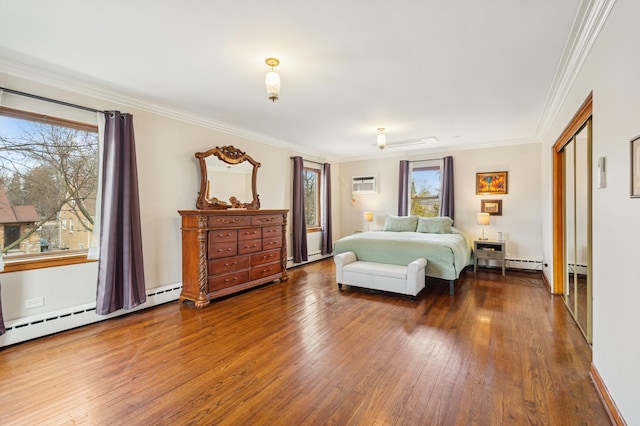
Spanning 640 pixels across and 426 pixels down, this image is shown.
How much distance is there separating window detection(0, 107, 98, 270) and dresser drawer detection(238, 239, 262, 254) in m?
1.72

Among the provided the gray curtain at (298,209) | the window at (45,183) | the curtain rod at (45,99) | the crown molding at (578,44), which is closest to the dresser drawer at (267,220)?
the gray curtain at (298,209)

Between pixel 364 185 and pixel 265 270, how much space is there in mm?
3634

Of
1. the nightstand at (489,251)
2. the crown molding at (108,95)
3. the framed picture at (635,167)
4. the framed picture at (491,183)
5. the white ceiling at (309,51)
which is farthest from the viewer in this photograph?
the framed picture at (491,183)

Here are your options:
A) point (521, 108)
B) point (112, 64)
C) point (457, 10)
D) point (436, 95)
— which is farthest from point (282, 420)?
point (521, 108)

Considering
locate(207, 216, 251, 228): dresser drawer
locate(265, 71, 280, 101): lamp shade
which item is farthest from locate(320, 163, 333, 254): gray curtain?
locate(265, 71, 280, 101): lamp shade

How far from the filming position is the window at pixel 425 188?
247 inches

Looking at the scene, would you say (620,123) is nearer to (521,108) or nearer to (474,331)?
(474,331)

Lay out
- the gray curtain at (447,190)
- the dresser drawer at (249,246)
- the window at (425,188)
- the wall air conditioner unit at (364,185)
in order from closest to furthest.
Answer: the dresser drawer at (249,246), the gray curtain at (447,190), the window at (425,188), the wall air conditioner unit at (364,185)

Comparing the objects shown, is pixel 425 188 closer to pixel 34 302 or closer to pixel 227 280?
pixel 227 280

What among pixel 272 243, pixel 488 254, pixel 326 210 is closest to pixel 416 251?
pixel 488 254

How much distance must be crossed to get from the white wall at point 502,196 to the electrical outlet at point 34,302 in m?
5.86

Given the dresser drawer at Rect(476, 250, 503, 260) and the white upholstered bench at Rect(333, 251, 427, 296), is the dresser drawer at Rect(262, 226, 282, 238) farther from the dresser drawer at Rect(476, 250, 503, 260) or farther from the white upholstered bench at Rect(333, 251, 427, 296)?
the dresser drawer at Rect(476, 250, 503, 260)

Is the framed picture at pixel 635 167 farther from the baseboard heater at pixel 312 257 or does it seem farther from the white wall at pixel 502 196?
the baseboard heater at pixel 312 257

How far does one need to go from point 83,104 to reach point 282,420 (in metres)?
3.53
